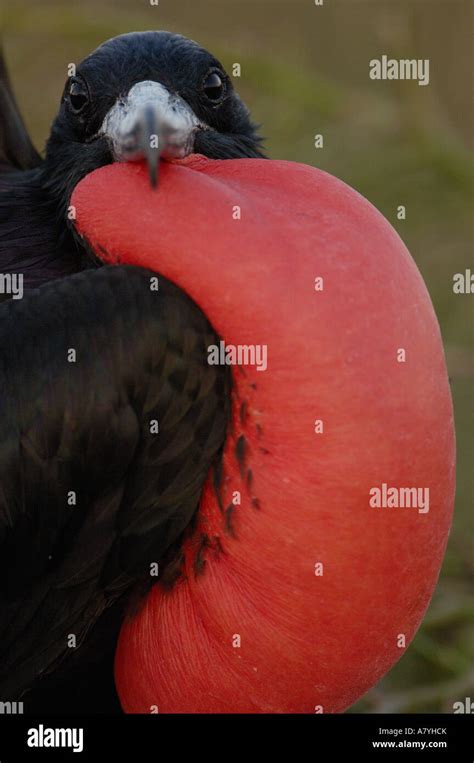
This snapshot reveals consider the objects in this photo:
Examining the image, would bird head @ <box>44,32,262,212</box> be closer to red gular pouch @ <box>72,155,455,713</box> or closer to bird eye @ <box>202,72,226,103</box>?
bird eye @ <box>202,72,226,103</box>

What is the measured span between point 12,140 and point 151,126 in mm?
1178

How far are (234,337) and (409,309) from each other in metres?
0.32

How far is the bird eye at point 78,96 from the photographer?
266 cm

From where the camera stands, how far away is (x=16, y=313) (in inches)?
92.0

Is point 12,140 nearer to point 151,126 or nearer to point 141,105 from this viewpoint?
point 141,105

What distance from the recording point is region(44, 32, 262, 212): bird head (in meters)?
2.51

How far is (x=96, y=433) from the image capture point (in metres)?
2.28

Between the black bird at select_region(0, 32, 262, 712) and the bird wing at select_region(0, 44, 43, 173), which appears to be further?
the bird wing at select_region(0, 44, 43, 173)

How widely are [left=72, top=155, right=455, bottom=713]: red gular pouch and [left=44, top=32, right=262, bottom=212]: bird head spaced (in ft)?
0.44

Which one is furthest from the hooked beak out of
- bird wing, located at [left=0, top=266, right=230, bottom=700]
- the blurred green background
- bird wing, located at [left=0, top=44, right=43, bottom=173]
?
the blurred green background

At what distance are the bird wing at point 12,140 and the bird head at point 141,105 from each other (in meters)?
0.64

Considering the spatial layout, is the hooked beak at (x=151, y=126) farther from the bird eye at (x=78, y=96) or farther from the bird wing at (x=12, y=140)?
the bird wing at (x=12, y=140)

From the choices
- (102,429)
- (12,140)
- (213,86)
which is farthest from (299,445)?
(12,140)

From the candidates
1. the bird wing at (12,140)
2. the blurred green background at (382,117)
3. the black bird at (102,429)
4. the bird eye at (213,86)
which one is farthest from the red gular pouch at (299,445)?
the blurred green background at (382,117)
